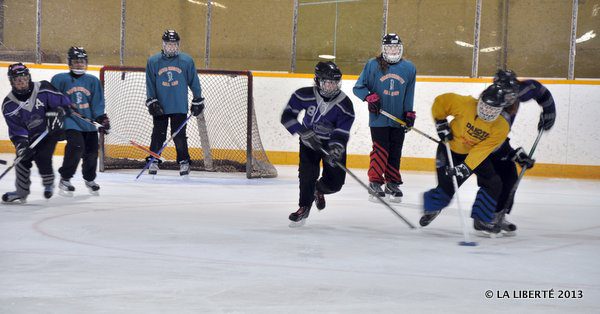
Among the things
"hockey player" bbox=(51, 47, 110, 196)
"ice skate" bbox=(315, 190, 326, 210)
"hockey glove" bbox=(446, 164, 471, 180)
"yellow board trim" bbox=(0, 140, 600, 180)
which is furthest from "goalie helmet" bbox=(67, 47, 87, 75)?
"hockey glove" bbox=(446, 164, 471, 180)

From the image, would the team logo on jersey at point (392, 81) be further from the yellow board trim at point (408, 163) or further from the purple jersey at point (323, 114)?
the yellow board trim at point (408, 163)

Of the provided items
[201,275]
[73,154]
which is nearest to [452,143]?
[201,275]

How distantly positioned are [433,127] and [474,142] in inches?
188

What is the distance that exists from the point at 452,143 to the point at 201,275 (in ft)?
6.35

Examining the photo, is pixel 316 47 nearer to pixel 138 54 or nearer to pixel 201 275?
pixel 138 54

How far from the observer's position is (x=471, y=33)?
11.0 metres

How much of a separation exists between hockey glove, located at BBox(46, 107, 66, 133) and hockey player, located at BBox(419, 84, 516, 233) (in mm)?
2327

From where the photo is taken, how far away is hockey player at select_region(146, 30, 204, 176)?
7738mm

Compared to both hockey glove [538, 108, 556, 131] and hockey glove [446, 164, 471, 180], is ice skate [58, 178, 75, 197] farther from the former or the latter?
hockey glove [538, 108, 556, 131]

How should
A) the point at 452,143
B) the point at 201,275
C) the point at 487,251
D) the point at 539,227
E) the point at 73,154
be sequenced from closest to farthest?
the point at 201,275 < the point at 487,251 < the point at 452,143 < the point at 539,227 < the point at 73,154

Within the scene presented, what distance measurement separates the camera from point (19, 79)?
5.55m

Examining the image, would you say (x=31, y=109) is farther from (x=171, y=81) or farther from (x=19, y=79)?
(x=171, y=81)

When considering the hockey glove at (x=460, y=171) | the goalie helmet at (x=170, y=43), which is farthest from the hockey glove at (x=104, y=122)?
the hockey glove at (x=460, y=171)

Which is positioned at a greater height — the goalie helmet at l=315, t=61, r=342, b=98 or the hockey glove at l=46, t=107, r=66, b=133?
the goalie helmet at l=315, t=61, r=342, b=98
